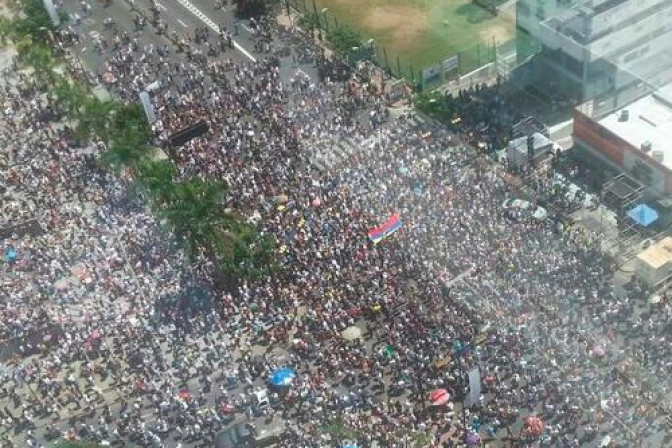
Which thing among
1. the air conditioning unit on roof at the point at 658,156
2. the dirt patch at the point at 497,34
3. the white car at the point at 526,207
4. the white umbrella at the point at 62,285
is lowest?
the white car at the point at 526,207

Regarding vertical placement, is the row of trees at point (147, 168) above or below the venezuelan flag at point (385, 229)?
above

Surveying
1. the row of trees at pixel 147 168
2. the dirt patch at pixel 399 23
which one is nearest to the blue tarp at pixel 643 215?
the row of trees at pixel 147 168

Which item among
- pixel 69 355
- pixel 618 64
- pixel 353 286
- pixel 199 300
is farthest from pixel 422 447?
pixel 618 64

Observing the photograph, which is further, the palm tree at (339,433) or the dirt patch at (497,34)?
the dirt patch at (497,34)

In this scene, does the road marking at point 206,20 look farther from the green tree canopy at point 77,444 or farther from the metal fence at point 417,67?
the green tree canopy at point 77,444

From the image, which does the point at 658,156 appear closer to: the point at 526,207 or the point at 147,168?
the point at 526,207

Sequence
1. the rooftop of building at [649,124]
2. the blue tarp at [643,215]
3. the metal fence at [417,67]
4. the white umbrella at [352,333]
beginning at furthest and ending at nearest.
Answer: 1. the metal fence at [417,67]
2. the rooftop of building at [649,124]
3. the blue tarp at [643,215]
4. the white umbrella at [352,333]
